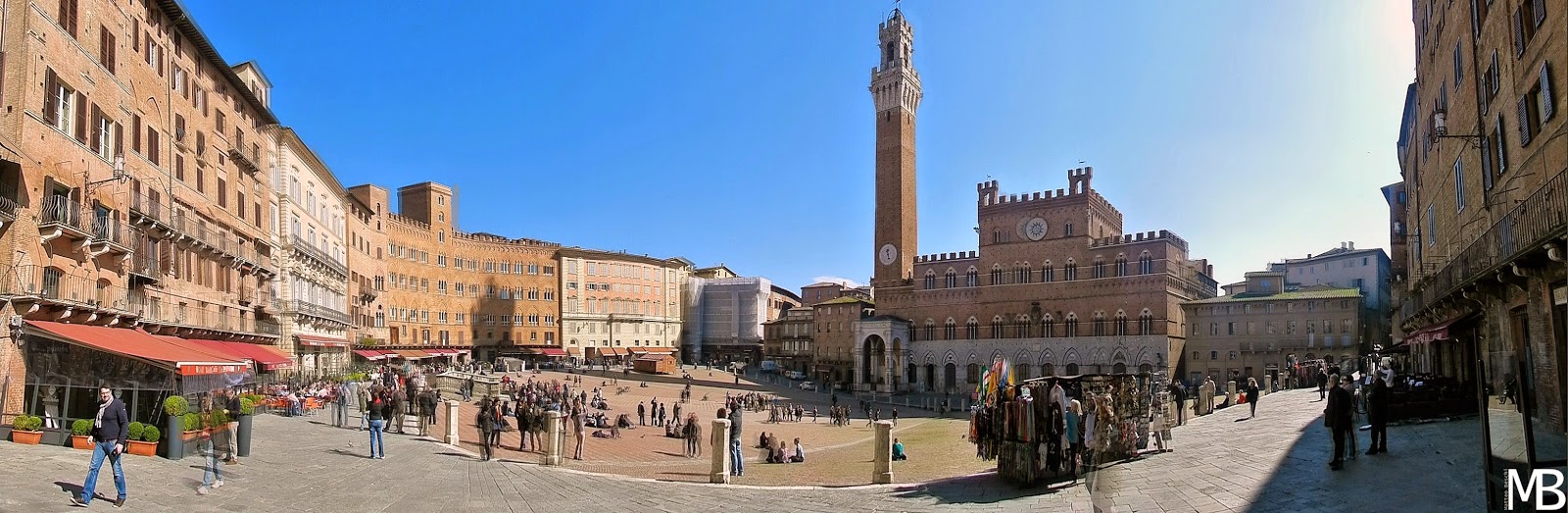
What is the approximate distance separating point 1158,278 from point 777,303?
170 feet

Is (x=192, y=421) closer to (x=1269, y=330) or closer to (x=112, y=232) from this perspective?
(x=112, y=232)

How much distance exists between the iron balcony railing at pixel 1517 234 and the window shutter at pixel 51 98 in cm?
2421

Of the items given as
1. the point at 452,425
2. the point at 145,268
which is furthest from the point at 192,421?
the point at 145,268

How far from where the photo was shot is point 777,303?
99812 mm

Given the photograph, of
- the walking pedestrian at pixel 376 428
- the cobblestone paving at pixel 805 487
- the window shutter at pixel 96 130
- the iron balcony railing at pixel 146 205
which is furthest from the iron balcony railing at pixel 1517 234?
the iron balcony railing at pixel 146 205

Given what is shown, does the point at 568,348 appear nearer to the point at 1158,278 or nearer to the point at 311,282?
the point at 311,282

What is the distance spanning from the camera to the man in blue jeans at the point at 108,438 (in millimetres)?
10172

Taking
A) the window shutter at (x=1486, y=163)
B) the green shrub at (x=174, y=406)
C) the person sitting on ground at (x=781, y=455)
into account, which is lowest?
the person sitting on ground at (x=781, y=455)

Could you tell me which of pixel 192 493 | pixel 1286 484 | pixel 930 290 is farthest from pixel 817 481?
pixel 930 290

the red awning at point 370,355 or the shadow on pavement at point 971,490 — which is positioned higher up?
the red awning at point 370,355

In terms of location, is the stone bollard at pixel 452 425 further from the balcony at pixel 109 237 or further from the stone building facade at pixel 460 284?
the stone building facade at pixel 460 284

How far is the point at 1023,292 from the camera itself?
2338 inches

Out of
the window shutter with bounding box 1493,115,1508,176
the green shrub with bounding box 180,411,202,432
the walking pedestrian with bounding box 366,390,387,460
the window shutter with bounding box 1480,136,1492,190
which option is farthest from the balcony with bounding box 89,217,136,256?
the window shutter with bounding box 1480,136,1492,190

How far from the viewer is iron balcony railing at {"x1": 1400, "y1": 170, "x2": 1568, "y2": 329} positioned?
428 inches
